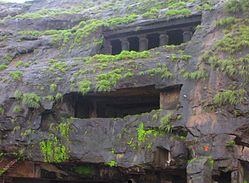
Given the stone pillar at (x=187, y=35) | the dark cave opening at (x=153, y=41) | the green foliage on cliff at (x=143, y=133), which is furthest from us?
the dark cave opening at (x=153, y=41)

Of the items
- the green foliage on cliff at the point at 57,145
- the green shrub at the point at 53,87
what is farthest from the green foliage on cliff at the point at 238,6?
the green foliage on cliff at the point at 57,145

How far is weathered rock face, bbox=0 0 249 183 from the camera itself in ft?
39.3

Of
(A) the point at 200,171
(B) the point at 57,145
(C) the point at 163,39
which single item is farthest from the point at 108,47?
(A) the point at 200,171

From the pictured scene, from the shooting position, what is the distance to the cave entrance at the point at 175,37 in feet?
51.4

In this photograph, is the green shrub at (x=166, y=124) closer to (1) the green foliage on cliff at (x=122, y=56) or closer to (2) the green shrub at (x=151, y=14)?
(1) the green foliage on cliff at (x=122, y=56)

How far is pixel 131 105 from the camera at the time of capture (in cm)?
1589

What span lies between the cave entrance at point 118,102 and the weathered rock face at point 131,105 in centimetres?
3

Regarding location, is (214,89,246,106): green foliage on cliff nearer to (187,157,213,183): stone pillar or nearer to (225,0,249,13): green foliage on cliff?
(187,157,213,183): stone pillar

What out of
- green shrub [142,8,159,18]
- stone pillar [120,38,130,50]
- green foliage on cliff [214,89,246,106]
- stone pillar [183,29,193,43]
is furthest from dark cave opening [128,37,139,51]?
green foliage on cliff [214,89,246,106]

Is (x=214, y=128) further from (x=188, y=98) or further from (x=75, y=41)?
(x=75, y=41)

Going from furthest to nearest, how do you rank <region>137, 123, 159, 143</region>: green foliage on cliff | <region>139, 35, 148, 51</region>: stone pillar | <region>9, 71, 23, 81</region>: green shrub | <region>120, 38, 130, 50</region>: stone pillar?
1. <region>120, 38, 130, 50</region>: stone pillar
2. <region>139, 35, 148, 51</region>: stone pillar
3. <region>9, 71, 23, 81</region>: green shrub
4. <region>137, 123, 159, 143</region>: green foliage on cliff

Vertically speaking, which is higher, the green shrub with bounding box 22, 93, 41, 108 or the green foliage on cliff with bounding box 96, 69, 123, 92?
the green foliage on cliff with bounding box 96, 69, 123, 92

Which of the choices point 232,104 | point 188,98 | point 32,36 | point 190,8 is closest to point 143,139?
point 188,98

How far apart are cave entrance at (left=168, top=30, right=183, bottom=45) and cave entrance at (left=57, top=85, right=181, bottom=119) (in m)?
2.17
